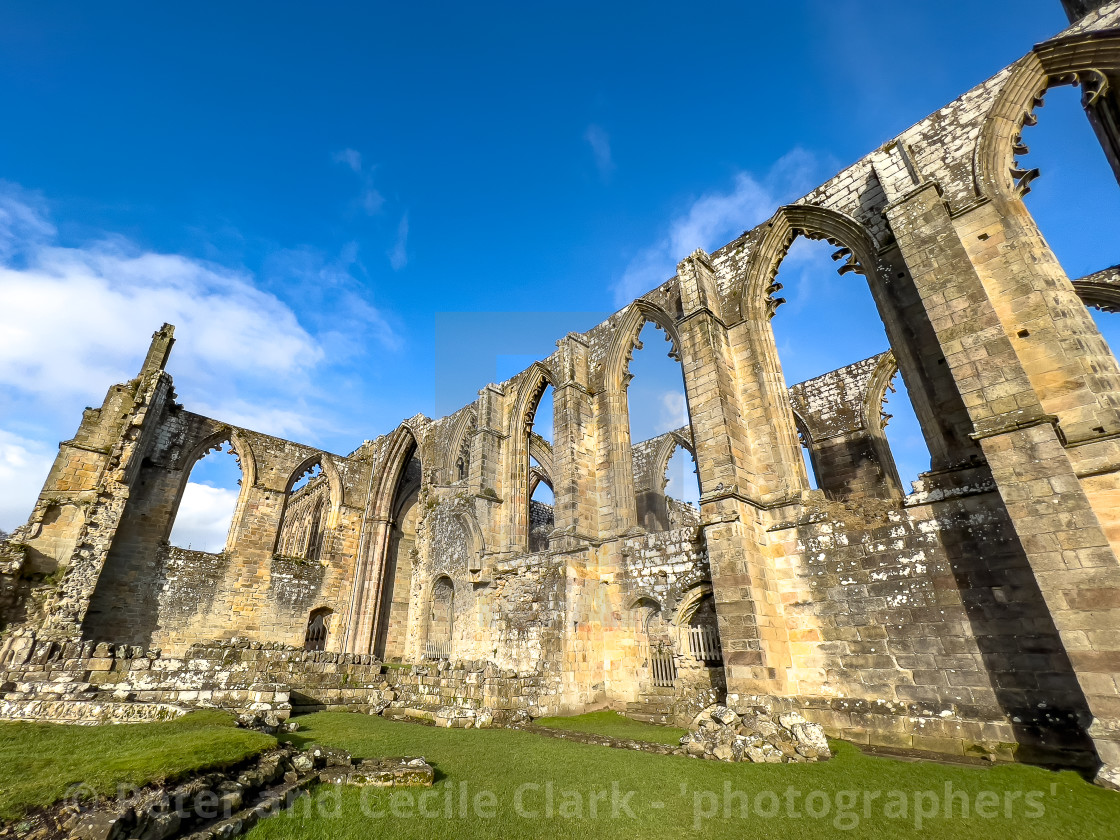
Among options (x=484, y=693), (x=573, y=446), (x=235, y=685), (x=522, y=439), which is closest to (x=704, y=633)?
(x=484, y=693)

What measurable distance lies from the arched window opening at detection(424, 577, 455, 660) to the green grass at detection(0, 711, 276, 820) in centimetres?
1047

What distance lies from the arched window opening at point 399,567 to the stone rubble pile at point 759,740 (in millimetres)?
13530

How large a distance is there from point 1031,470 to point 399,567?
19.3 meters

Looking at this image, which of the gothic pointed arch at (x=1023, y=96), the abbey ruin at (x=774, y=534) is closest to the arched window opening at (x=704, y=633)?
the abbey ruin at (x=774, y=534)

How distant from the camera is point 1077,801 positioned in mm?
3982

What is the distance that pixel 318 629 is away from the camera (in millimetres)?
18984

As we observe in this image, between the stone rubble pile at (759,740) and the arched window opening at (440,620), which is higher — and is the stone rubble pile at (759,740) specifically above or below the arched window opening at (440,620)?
below

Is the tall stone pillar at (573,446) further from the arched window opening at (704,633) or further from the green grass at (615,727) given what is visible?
the green grass at (615,727)

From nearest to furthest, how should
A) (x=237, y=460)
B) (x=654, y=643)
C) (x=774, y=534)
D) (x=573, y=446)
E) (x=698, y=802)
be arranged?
1. (x=698, y=802)
2. (x=774, y=534)
3. (x=654, y=643)
4. (x=573, y=446)
5. (x=237, y=460)

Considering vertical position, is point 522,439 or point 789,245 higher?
point 789,245

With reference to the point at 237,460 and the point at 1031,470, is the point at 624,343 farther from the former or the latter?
the point at 237,460

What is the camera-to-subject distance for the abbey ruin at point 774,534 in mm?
5762

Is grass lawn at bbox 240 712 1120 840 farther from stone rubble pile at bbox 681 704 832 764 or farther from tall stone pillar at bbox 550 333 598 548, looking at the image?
tall stone pillar at bbox 550 333 598 548

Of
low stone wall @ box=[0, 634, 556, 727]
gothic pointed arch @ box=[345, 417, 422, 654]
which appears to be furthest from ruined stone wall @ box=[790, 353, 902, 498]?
gothic pointed arch @ box=[345, 417, 422, 654]
